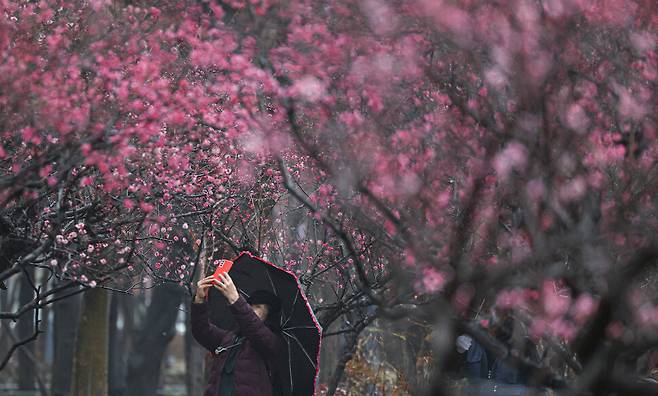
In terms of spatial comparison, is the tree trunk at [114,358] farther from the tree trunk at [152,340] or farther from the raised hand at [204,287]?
the raised hand at [204,287]

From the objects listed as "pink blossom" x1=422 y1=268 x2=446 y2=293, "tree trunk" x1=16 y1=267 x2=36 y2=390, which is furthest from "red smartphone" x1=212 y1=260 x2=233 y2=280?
"tree trunk" x1=16 y1=267 x2=36 y2=390

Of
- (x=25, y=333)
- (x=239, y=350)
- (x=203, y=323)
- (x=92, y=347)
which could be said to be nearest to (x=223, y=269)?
(x=203, y=323)

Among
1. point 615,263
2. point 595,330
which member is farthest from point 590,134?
point 595,330

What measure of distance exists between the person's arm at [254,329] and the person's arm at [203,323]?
1.04ft

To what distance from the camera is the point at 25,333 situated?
28562 mm

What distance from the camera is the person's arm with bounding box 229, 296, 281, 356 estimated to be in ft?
30.3

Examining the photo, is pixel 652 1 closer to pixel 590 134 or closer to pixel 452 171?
pixel 590 134

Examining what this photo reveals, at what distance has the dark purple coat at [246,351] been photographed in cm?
952

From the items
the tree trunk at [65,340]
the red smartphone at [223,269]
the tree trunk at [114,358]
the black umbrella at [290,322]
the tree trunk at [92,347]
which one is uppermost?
the red smartphone at [223,269]

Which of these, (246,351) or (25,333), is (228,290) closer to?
(246,351)

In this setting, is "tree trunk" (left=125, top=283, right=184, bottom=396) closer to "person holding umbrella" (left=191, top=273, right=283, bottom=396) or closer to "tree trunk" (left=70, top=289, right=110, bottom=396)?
"tree trunk" (left=70, top=289, right=110, bottom=396)

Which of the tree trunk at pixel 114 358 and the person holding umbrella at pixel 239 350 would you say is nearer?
the person holding umbrella at pixel 239 350

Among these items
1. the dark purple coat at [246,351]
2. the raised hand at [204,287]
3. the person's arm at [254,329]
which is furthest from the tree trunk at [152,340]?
the raised hand at [204,287]

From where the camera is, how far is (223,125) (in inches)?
471
